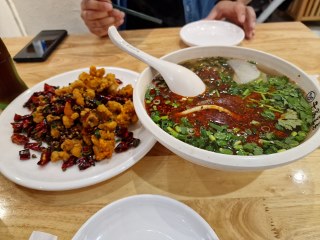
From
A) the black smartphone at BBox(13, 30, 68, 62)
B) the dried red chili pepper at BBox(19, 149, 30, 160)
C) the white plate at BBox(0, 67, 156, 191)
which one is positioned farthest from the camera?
the black smartphone at BBox(13, 30, 68, 62)

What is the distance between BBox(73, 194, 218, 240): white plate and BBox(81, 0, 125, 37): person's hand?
137 centimetres

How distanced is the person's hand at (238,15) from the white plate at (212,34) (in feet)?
0.20

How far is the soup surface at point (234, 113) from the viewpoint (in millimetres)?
691

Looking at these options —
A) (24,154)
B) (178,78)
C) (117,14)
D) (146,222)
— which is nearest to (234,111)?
(178,78)

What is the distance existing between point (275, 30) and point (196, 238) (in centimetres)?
162

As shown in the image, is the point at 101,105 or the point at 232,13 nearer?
the point at 101,105

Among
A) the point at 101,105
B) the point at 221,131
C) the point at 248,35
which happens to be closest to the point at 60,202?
the point at 101,105

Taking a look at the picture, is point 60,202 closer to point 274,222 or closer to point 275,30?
point 274,222

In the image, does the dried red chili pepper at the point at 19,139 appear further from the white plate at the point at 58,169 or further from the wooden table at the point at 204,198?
the wooden table at the point at 204,198

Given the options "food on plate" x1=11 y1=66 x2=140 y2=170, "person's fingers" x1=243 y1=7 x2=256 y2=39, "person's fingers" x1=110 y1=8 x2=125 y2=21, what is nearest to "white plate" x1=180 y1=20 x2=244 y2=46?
"person's fingers" x1=243 y1=7 x2=256 y2=39

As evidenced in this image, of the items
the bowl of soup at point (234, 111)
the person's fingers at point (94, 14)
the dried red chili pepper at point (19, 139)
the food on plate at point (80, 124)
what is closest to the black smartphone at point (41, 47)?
the person's fingers at point (94, 14)

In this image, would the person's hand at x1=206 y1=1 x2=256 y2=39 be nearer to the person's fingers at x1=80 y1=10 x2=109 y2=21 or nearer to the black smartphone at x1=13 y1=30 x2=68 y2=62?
the person's fingers at x1=80 y1=10 x2=109 y2=21

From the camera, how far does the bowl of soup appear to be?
61cm

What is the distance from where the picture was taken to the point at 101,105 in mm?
938
